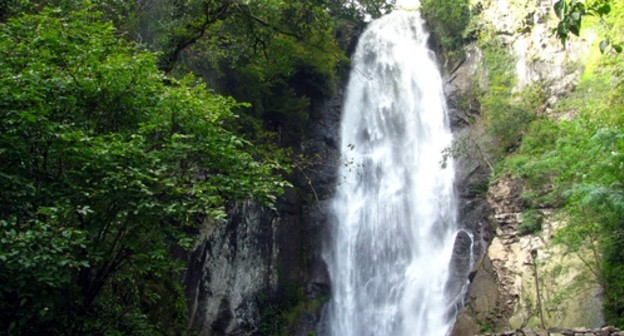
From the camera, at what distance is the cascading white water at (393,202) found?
15250mm

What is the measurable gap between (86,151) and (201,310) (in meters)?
9.82

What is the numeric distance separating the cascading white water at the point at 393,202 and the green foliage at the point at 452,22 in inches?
41.9

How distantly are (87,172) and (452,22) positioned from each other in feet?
60.9

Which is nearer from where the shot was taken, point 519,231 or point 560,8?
point 560,8

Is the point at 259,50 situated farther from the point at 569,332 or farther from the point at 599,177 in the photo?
the point at 569,332

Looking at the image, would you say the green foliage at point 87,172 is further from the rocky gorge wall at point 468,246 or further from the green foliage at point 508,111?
the green foliage at point 508,111

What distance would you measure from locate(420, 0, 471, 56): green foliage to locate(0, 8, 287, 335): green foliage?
16.1m

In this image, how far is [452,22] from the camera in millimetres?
20875

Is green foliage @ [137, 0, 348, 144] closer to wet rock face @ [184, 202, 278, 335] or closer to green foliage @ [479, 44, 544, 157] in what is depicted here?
wet rock face @ [184, 202, 278, 335]

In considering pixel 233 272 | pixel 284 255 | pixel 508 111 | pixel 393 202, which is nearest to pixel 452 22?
pixel 508 111

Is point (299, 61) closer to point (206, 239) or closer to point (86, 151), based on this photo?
point (206, 239)

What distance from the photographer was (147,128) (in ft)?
18.8

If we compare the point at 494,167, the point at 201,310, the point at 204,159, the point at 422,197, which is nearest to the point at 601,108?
the point at 494,167

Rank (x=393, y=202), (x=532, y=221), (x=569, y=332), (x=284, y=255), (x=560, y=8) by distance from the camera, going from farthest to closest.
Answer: (x=393, y=202)
(x=284, y=255)
(x=532, y=221)
(x=569, y=332)
(x=560, y=8)
